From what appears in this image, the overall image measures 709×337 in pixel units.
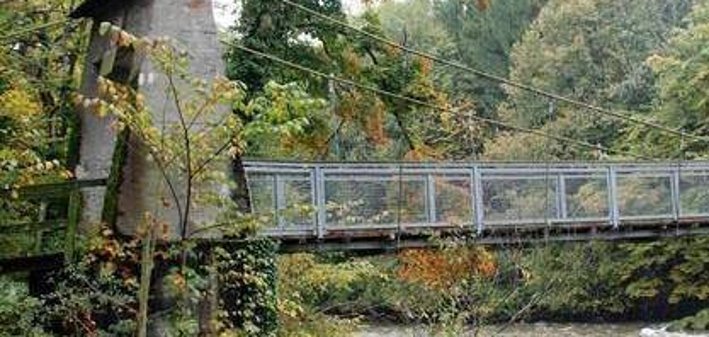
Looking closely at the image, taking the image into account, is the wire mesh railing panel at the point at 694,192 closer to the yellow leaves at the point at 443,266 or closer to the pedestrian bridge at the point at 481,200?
the pedestrian bridge at the point at 481,200

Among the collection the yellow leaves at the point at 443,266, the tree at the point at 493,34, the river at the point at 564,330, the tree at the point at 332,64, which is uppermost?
the tree at the point at 493,34

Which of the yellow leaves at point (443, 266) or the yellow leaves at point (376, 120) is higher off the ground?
the yellow leaves at point (376, 120)

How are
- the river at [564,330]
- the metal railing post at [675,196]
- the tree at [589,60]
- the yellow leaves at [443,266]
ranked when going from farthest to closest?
the tree at [589,60] < the river at [564,330] < the metal railing post at [675,196] < the yellow leaves at [443,266]

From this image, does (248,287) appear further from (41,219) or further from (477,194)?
(477,194)

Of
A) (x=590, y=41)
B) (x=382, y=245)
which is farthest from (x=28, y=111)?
(x=590, y=41)

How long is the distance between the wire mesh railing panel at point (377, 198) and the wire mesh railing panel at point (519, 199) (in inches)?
34.9

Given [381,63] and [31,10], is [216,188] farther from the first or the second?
[381,63]

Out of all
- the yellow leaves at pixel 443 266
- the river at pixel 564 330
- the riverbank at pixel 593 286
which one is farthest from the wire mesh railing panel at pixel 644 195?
the river at pixel 564 330

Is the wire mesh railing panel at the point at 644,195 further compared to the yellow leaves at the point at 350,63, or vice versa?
the wire mesh railing panel at the point at 644,195

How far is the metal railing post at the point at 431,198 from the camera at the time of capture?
10398 mm

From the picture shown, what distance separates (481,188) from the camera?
36.1ft

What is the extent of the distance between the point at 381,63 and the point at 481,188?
1895 mm

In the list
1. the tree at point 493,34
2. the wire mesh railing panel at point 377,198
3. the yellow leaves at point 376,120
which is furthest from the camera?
the tree at point 493,34

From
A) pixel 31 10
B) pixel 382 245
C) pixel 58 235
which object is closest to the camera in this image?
pixel 58 235
